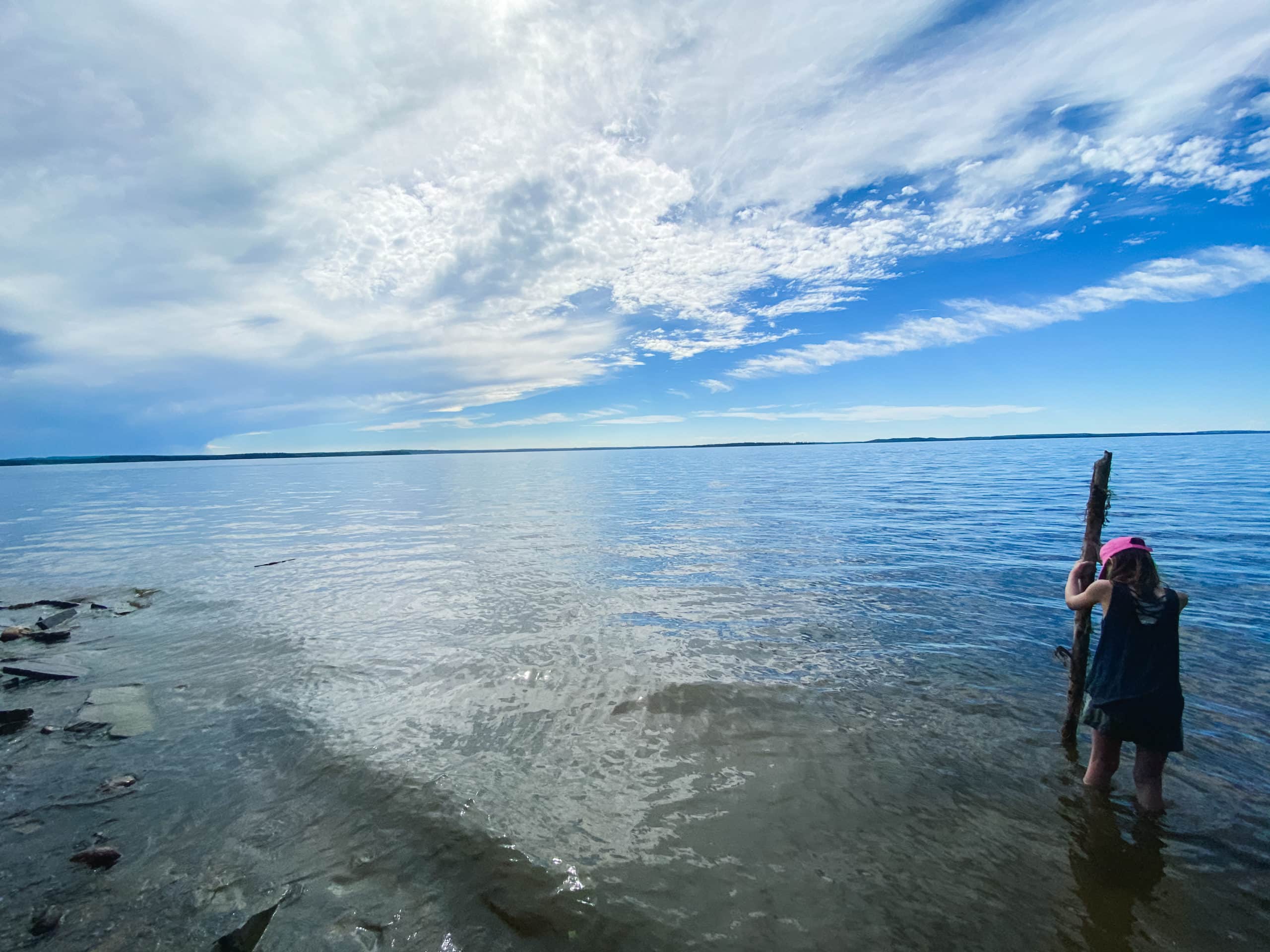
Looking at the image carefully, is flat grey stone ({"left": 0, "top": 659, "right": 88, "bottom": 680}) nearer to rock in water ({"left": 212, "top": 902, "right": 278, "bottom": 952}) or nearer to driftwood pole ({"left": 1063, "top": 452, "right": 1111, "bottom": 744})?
rock in water ({"left": 212, "top": 902, "right": 278, "bottom": 952})

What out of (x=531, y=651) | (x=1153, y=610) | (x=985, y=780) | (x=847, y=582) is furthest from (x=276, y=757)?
(x=847, y=582)

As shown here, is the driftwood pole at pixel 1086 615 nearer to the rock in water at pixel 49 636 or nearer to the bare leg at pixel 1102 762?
the bare leg at pixel 1102 762

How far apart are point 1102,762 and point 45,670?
19.4 metres

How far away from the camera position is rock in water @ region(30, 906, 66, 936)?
5.16m

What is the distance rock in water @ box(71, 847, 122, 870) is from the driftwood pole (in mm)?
12376

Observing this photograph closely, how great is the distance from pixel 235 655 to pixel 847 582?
17.6 metres

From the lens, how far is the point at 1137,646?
6.29 metres

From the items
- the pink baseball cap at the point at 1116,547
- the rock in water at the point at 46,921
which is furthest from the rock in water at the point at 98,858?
the pink baseball cap at the point at 1116,547

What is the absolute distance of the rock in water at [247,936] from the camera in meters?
5.01

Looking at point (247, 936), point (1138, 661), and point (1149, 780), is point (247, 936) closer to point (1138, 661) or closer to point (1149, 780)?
point (1138, 661)

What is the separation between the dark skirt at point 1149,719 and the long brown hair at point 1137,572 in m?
1.17

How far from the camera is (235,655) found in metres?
12.9

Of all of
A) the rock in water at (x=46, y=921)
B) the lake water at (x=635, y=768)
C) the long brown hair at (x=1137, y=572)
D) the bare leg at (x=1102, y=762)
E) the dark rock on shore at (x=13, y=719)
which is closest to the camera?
the rock in water at (x=46, y=921)

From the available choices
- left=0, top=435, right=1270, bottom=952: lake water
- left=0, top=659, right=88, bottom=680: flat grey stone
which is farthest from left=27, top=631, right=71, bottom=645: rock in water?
left=0, top=659, right=88, bottom=680: flat grey stone
